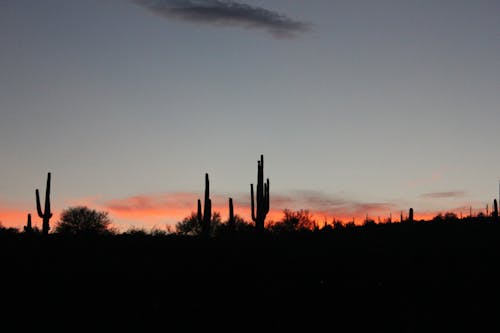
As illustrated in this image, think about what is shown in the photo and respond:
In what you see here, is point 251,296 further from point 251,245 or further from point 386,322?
point 251,245

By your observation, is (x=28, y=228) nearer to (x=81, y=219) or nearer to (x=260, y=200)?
(x=260, y=200)

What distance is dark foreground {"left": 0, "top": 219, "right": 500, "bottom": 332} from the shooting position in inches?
606

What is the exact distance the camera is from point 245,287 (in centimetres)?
1809

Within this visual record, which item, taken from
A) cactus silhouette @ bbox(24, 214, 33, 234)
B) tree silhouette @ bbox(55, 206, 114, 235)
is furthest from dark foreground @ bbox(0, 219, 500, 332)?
tree silhouette @ bbox(55, 206, 114, 235)

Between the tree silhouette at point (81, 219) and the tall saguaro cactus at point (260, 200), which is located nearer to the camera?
the tall saguaro cactus at point (260, 200)

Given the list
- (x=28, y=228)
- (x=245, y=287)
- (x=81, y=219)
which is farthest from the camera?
(x=81, y=219)

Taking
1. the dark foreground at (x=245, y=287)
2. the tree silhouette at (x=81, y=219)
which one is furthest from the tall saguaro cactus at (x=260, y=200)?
the tree silhouette at (x=81, y=219)

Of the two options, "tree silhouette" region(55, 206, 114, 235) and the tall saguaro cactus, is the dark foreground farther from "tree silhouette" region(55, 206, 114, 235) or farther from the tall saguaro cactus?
"tree silhouette" region(55, 206, 114, 235)

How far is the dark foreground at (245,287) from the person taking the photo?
606 inches

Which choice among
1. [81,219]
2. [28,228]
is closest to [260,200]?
[28,228]

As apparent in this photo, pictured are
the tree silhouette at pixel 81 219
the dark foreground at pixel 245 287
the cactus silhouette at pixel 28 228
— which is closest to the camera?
the dark foreground at pixel 245 287

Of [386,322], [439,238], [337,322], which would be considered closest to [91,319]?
[337,322]

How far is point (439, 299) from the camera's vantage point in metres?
17.3

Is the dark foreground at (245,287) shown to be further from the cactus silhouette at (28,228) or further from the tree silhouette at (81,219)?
the tree silhouette at (81,219)
